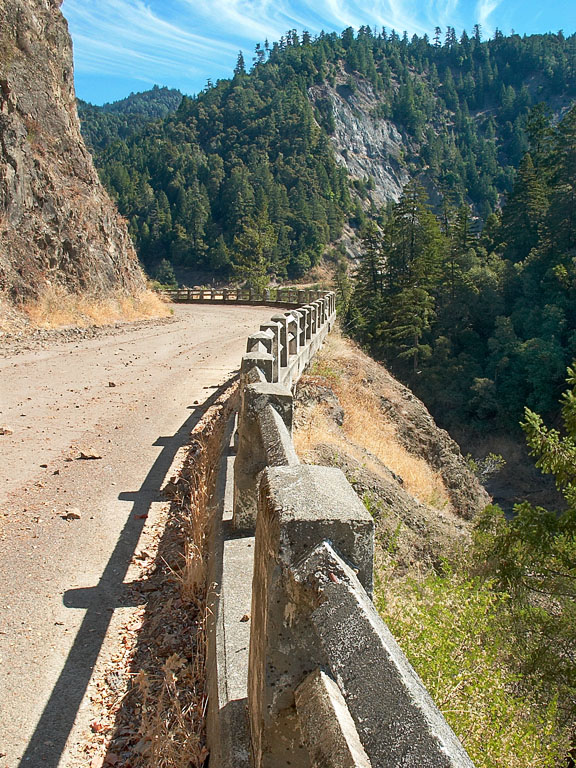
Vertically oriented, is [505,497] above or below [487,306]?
below

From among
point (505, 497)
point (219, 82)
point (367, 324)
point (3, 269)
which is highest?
point (219, 82)

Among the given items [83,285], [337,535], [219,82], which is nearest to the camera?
[337,535]

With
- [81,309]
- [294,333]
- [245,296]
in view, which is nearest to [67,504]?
[294,333]

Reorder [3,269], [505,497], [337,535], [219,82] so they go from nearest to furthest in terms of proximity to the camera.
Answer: [337,535]
[3,269]
[505,497]
[219,82]

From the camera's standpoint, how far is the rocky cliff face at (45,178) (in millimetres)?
17305

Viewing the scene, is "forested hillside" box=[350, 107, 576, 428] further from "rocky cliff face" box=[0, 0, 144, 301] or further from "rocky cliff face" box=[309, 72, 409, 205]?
"rocky cliff face" box=[309, 72, 409, 205]

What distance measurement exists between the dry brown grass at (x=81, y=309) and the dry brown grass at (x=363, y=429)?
7124mm

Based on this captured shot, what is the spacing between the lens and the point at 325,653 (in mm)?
1506

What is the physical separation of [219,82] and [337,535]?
18149cm

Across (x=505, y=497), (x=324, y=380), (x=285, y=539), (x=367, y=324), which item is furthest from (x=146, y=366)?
(x=367, y=324)

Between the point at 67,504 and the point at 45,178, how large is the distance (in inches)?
631

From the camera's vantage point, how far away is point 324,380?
13.0 metres

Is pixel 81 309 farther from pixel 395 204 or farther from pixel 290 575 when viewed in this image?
pixel 395 204

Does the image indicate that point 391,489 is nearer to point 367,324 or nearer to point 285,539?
point 285,539
